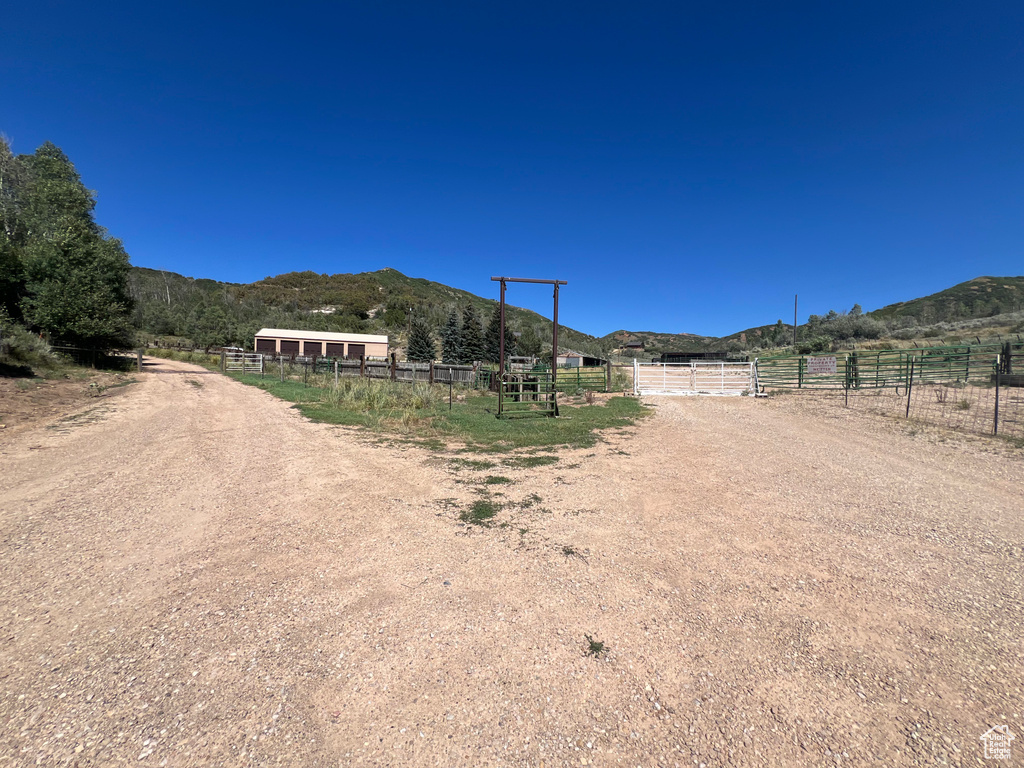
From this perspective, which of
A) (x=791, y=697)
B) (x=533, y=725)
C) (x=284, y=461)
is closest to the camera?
(x=533, y=725)

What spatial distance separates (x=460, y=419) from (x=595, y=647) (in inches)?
348

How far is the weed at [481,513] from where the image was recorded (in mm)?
4379

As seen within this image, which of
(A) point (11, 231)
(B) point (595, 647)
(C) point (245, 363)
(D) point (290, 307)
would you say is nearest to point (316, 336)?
(C) point (245, 363)

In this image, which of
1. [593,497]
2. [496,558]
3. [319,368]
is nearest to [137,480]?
[496,558]

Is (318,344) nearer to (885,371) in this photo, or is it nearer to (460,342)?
(460,342)

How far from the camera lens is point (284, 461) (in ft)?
21.6

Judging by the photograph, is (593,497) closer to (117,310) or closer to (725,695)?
(725,695)

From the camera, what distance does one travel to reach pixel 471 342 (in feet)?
170

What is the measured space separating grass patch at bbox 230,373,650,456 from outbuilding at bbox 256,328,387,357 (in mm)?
39689

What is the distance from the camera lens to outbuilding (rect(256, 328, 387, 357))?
5103 cm

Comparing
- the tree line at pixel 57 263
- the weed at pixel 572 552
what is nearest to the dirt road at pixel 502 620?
the weed at pixel 572 552

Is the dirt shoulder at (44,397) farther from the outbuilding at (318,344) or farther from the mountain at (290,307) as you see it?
the outbuilding at (318,344)

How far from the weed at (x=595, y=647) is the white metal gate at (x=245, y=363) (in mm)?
31183

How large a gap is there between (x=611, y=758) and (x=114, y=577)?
3794mm
